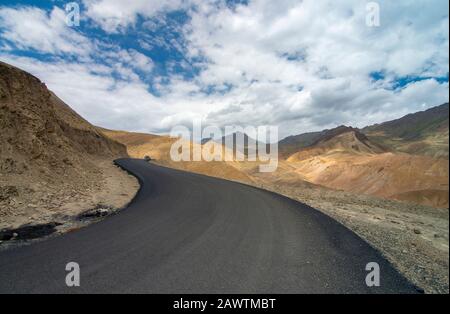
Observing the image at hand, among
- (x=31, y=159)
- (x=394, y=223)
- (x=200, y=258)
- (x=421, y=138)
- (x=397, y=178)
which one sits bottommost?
(x=394, y=223)

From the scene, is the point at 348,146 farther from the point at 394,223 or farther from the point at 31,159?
the point at 31,159

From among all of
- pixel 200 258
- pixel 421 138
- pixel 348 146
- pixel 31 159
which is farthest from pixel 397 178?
pixel 421 138

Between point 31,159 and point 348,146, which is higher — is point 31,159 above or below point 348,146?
below

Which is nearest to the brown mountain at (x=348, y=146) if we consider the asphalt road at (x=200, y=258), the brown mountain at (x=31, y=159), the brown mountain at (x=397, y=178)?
the brown mountain at (x=397, y=178)

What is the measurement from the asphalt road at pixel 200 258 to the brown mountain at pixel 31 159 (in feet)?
12.9

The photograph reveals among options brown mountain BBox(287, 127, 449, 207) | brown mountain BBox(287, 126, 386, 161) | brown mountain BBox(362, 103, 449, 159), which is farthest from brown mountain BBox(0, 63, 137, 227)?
brown mountain BBox(362, 103, 449, 159)

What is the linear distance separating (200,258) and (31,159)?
40.2ft

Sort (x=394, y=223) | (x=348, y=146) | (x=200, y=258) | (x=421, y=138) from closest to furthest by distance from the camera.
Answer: (x=200, y=258) → (x=394, y=223) → (x=348, y=146) → (x=421, y=138)

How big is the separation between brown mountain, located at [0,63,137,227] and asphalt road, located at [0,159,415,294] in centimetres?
393

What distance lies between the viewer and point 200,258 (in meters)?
6.05

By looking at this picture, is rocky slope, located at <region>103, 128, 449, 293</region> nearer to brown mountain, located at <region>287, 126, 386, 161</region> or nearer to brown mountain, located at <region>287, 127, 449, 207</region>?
brown mountain, located at <region>287, 127, 449, 207</region>

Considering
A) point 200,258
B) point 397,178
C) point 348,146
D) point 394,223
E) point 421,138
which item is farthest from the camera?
point 421,138

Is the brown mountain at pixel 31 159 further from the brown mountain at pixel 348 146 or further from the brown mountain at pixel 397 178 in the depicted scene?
the brown mountain at pixel 348 146
